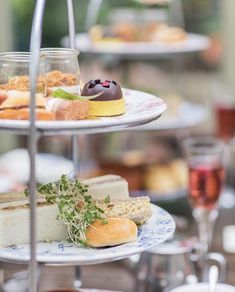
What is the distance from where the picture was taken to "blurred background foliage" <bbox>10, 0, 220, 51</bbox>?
472cm

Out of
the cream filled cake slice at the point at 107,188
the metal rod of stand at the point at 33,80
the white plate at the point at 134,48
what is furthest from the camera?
the white plate at the point at 134,48

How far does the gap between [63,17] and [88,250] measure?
11.8 ft

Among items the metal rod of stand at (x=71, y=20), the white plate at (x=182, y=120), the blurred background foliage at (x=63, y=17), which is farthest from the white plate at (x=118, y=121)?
the blurred background foliage at (x=63, y=17)

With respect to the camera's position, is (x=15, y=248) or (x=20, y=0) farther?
(x=20, y=0)

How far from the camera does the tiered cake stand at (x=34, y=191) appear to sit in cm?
112

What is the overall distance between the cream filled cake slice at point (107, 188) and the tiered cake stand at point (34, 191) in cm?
7

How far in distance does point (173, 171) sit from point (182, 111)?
28 cm

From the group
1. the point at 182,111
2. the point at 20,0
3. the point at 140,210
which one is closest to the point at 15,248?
the point at 140,210

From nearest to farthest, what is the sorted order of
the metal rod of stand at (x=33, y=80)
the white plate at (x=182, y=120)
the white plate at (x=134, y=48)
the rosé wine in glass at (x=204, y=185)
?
1. the metal rod of stand at (x=33, y=80)
2. the rosé wine in glass at (x=204, y=185)
3. the white plate at (x=182, y=120)
4. the white plate at (x=134, y=48)

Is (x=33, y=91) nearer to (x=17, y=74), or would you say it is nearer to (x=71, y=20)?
(x=17, y=74)

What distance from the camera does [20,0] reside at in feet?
15.6

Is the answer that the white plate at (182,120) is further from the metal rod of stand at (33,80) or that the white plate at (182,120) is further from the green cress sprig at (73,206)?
the metal rod of stand at (33,80)

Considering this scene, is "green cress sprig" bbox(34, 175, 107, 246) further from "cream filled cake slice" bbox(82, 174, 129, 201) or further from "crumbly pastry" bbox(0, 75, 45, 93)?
"crumbly pastry" bbox(0, 75, 45, 93)

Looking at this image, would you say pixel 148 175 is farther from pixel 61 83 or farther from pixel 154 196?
pixel 61 83
